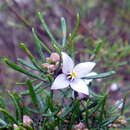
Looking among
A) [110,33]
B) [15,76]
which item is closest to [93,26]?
[110,33]

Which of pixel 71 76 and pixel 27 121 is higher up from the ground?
pixel 71 76

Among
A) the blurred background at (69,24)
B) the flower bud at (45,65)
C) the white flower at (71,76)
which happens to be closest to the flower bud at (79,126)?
→ the white flower at (71,76)

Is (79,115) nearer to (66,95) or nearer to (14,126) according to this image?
(66,95)

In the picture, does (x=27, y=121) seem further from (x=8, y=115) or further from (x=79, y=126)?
(x=79, y=126)

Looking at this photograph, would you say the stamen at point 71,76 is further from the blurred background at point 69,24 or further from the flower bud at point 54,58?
the blurred background at point 69,24

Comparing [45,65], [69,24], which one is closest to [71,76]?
[45,65]

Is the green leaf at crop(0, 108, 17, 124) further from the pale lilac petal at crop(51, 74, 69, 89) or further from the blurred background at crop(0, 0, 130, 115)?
the blurred background at crop(0, 0, 130, 115)

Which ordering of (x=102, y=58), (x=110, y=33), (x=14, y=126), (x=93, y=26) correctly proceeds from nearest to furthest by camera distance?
(x=14, y=126) < (x=102, y=58) < (x=93, y=26) < (x=110, y=33)
